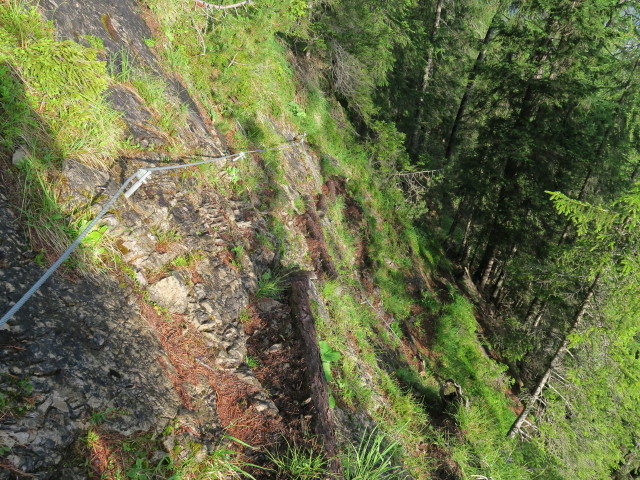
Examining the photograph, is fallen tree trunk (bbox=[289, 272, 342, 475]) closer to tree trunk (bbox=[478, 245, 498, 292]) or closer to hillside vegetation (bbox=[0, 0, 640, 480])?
hillside vegetation (bbox=[0, 0, 640, 480])

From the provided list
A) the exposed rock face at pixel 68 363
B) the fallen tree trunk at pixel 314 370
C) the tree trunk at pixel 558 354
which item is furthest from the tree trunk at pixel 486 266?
the exposed rock face at pixel 68 363

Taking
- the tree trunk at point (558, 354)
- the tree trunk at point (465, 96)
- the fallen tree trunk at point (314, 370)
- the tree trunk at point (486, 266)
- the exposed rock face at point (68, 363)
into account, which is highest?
the tree trunk at point (465, 96)

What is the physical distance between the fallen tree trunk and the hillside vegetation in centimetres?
9

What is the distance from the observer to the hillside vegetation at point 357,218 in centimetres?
280

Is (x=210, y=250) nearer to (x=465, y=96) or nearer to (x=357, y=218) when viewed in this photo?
(x=357, y=218)

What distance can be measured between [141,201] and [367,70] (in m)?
8.93

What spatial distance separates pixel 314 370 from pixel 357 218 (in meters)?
6.97

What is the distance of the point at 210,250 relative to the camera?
154 inches

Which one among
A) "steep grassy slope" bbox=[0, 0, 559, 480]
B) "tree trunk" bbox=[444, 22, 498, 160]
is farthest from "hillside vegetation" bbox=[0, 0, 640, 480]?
"tree trunk" bbox=[444, 22, 498, 160]

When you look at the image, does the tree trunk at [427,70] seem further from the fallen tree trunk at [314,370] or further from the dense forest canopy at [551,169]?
the fallen tree trunk at [314,370]

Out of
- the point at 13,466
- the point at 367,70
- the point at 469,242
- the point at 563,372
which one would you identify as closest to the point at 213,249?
the point at 13,466

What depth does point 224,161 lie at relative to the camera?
5.18 metres

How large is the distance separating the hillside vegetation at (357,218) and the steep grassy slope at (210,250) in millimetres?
23

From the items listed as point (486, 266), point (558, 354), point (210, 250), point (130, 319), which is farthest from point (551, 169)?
point (130, 319)
